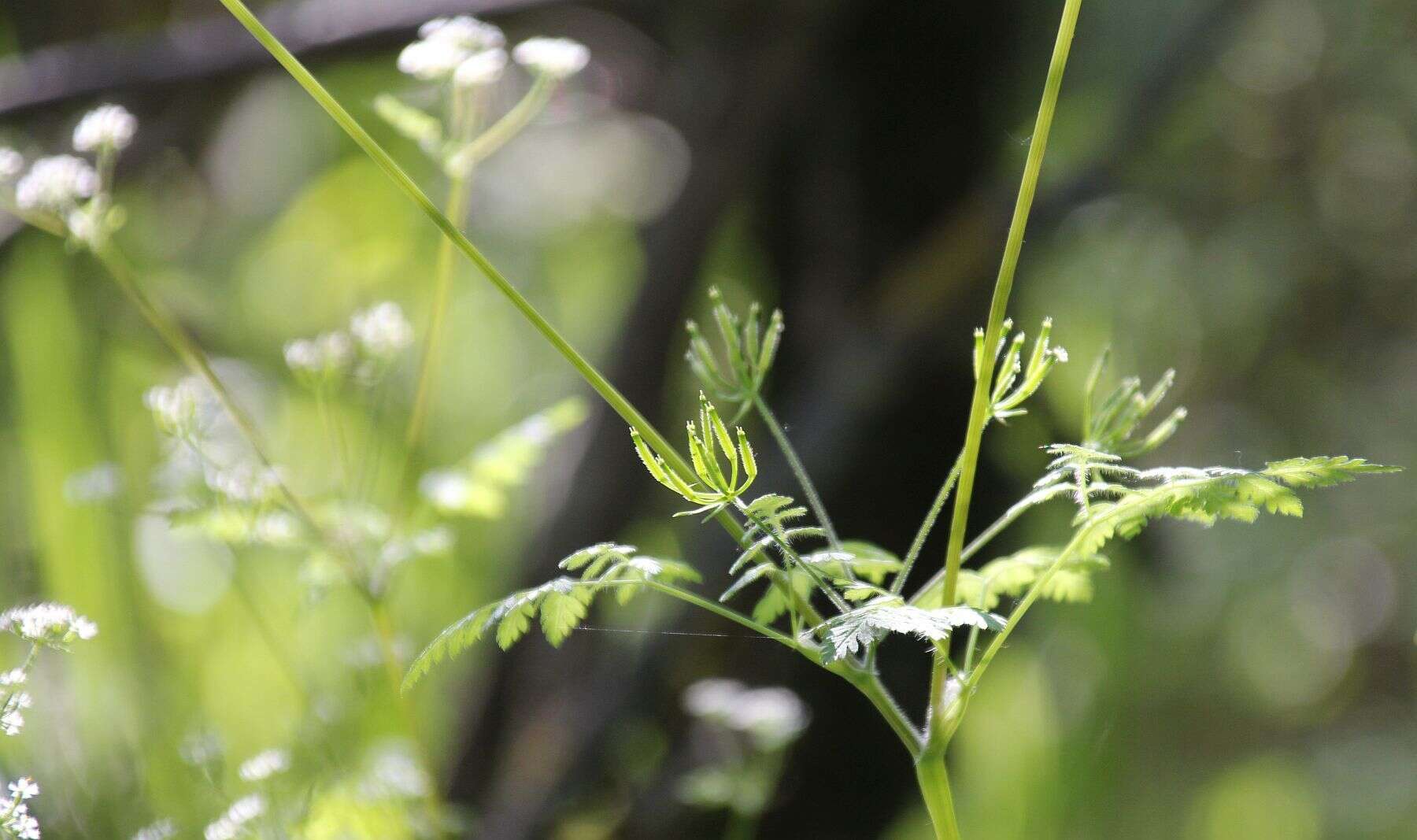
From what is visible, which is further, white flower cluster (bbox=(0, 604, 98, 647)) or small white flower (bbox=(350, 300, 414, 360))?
small white flower (bbox=(350, 300, 414, 360))

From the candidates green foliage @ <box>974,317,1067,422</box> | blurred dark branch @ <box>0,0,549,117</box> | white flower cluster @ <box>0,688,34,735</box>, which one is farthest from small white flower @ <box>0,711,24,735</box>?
blurred dark branch @ <box>0,0,549,117</box>

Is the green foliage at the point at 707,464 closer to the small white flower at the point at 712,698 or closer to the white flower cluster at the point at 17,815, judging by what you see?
the white flower cluster at the point at 17,815

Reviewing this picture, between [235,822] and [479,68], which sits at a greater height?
[479,68]

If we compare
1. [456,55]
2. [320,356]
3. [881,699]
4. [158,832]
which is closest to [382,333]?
[320,356]

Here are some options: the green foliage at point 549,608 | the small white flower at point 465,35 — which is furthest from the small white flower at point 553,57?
the green foliage at point 549,608

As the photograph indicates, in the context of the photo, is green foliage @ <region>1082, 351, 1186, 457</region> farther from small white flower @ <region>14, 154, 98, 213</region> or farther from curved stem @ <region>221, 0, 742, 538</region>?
small white flower @ <region>14, 154, 98, 213</region>

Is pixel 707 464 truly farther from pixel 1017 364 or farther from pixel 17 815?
pixel 17 815
